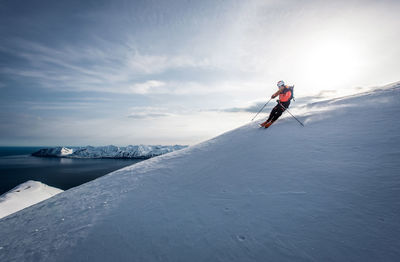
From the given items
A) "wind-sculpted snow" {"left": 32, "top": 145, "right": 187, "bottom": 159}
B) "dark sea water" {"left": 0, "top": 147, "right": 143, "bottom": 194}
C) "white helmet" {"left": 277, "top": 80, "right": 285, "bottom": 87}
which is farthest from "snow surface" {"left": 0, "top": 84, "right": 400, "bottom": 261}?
"wind-sculpted snow" {"left": 32, "top": 145, "right": 187, "bottom": 159}

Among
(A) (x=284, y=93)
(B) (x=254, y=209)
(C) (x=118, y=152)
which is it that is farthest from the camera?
(C) (x=118, y=152)

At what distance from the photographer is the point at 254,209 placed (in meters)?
1.88

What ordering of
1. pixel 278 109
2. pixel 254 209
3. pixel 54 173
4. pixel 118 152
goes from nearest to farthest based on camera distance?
1. pixel 254 209
2. pixel 278 109
3. pixel 54 173
4. pixel 118 152

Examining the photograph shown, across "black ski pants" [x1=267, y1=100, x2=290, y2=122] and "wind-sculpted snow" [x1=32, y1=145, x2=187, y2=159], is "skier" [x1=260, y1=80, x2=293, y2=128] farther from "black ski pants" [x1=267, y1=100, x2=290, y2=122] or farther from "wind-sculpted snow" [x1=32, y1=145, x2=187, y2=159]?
"wind-sculpted snow" [x1=32, y1=145, x2=187, y2=159]

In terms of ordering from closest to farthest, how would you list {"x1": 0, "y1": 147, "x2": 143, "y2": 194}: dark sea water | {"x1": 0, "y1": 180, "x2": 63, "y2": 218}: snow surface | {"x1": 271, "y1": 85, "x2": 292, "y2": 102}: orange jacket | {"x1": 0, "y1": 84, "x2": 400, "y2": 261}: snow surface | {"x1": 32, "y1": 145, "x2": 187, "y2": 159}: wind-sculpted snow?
{"x1": 0, "y1": 84, "x2": 400, "y2": 261}: snow surface → {"x1": 271, "y1": 85, "x2": 292, "y2": 102}: orange jacket → {"x1": 0, "y1": 180, "x2": 63, "y2": 218}: snow surface → {"x1": 0, "y1": 147, "x2": 143, "y2": 194}: dark sea water → {"x1": 32, "y1": 145, "x2": 187, "y2": 159}: wind-sculpted snow

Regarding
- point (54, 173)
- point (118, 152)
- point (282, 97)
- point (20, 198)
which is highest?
point (282, 97)

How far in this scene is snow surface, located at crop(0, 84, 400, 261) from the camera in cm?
141

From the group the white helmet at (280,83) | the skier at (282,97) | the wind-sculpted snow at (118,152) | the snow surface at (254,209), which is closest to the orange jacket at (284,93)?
the skier at (282,97)

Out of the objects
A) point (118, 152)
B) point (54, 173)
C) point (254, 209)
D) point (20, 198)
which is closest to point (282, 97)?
point (254, 209)

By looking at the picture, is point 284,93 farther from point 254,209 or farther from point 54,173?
point 54,173

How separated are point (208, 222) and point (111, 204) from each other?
67.2 inches

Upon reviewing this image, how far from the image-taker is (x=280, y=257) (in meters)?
1.31

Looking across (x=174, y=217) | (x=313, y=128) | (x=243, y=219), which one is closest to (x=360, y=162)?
(x=313, y=128)

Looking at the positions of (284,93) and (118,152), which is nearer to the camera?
(284,93)
